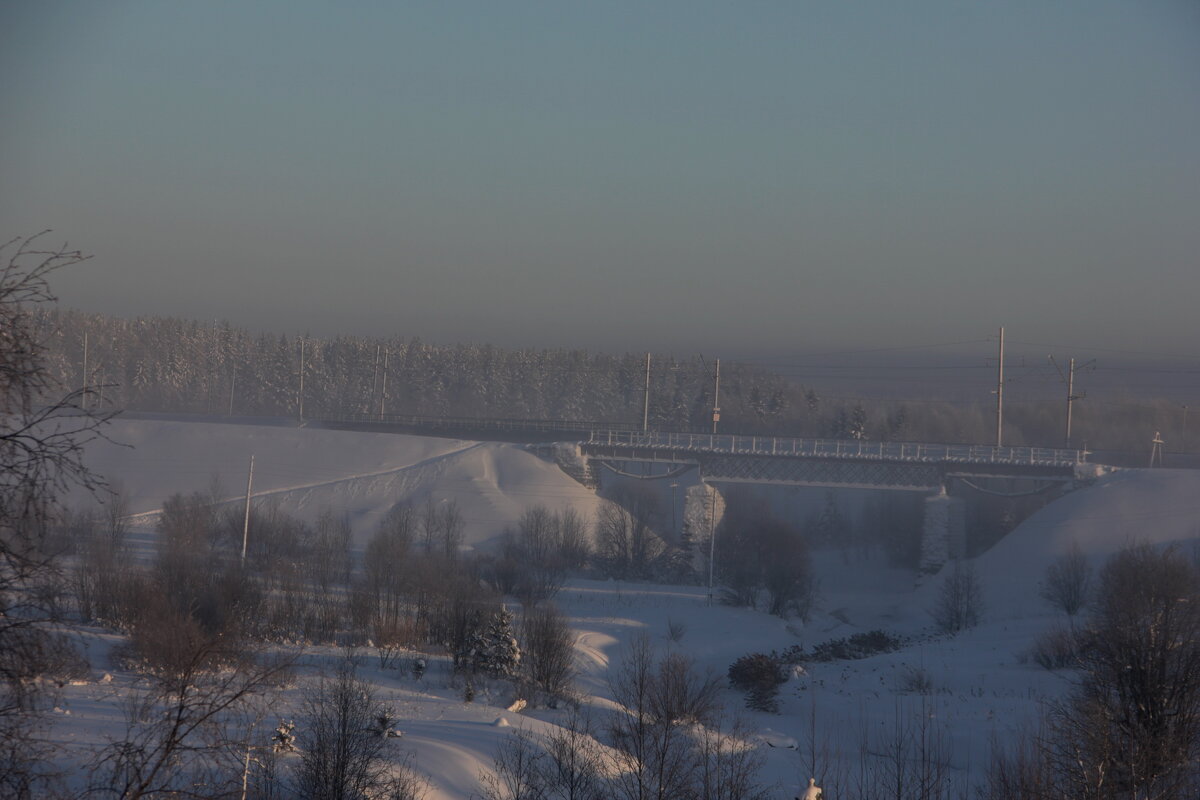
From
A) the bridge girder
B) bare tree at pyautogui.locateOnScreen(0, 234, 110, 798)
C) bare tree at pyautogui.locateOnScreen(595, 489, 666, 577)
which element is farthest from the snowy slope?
bare tree at pyautogui.locateOnScreen(0, 234, 110, 798)

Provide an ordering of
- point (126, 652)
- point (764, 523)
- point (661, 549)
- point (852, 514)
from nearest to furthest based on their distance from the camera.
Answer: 1. point (126, 652)
2. point (661, 549)
3. point (764, 523)
4. point (852, 514)

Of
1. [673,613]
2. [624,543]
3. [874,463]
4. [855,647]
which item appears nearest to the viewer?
[855,647]

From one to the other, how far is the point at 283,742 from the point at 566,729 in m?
8.20

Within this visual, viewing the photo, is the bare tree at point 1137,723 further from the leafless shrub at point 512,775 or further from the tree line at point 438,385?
the tree line at point 438,385

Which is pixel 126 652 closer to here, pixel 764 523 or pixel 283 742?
pixel 283 742

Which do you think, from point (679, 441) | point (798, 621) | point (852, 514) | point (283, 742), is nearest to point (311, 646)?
point (283, 742)

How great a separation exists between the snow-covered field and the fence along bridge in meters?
3.08

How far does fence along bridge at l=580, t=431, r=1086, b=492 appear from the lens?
5056cm

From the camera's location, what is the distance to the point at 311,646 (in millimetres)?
27203

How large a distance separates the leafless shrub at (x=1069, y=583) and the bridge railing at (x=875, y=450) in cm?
1056

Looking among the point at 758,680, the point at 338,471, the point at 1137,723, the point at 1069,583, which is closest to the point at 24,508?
the point at 1137,723

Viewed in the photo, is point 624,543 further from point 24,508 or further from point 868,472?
point 24,508

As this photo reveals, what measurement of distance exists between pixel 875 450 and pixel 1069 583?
16926 millimetres

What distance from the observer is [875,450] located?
5475 centimetres
